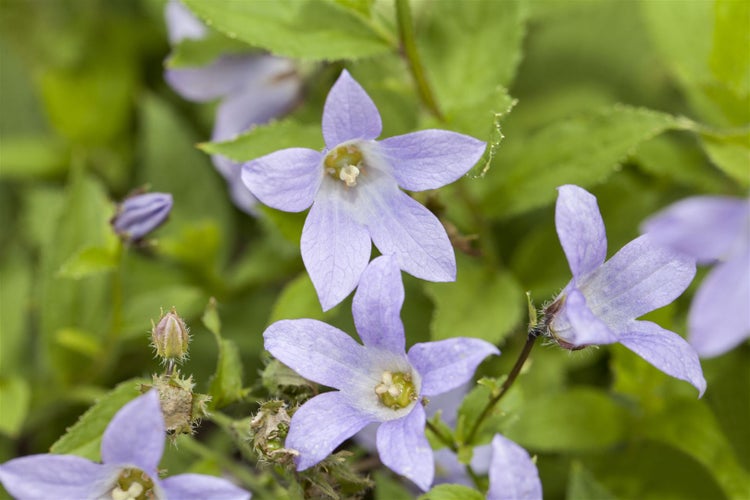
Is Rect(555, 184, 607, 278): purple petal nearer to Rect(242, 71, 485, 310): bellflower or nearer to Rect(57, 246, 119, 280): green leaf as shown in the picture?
Rect(242, 71, 485, 310): bellflower

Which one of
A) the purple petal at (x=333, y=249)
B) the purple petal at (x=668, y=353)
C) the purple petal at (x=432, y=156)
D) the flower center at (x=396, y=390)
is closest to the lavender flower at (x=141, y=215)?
the purple petal at (x=333, y=249)

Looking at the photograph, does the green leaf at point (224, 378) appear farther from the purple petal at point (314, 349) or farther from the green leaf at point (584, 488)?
the green leaf at point (584, 488)

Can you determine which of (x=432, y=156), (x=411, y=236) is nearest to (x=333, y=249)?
(x=411, y=236)

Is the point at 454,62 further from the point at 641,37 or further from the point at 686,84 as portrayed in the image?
the point at 641,37

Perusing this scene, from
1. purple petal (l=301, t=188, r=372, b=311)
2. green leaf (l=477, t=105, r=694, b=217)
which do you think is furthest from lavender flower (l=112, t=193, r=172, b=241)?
green leaf (l=477, t=105, r=694, b=217)

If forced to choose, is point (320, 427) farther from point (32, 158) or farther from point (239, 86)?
point (32, 158)

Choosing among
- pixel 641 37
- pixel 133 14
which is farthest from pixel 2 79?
pixel 641 37
